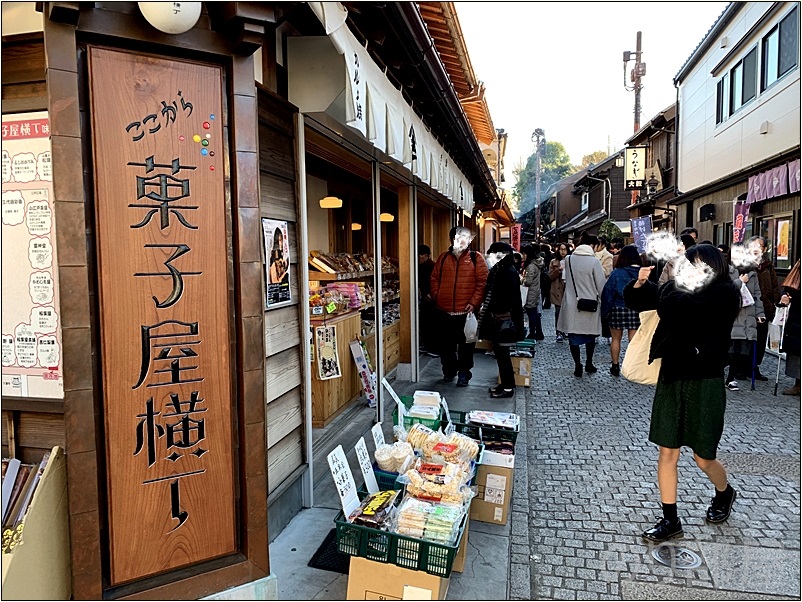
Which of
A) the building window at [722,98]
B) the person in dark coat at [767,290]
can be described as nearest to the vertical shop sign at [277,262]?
the person in dark coat at [767,290]

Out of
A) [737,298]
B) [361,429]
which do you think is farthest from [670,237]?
[361,429]

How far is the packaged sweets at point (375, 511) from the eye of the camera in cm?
309

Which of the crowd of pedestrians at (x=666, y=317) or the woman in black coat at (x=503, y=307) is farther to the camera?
the woman in black coat at (x=503, y=307)

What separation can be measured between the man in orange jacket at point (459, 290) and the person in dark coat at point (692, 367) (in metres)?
3.98

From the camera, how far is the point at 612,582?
10.9ft

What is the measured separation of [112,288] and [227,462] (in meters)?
1.04

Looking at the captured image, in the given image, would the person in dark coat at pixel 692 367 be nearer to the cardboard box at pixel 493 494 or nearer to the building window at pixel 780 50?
the cardboard box at pixel 493 494

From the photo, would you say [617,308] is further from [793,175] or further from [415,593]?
[415,593]

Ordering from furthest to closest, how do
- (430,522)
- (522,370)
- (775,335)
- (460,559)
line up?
(522,370), (775,335), (460,559), (430,522)

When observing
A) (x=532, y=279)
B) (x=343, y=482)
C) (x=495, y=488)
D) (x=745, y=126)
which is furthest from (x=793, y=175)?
(x=343, y=482)

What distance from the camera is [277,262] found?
12.2 ft

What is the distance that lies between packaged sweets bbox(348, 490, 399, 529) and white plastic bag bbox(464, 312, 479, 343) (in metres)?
4.33

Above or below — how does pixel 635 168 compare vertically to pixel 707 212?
above

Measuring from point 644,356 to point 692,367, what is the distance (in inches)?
20.5
